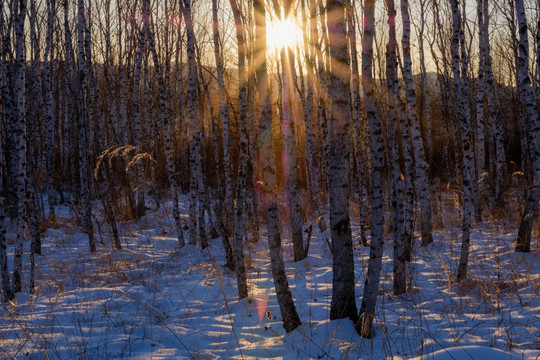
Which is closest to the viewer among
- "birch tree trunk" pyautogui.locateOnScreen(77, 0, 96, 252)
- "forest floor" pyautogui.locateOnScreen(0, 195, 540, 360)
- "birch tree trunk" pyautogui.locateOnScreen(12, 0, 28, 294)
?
"forest floor" pyautogui.locateOnScreen(0, 195, 540, 360)

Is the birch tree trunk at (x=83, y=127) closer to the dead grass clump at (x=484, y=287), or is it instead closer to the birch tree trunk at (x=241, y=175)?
the birch tree trunk at (x=241, y=175)

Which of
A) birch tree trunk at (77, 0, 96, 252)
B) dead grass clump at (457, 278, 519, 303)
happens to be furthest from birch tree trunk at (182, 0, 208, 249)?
dead grass clump at (457, 278, 519, 303)

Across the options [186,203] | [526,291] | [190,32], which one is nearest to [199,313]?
[526,291]

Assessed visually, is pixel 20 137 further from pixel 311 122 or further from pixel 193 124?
pixel 311 122

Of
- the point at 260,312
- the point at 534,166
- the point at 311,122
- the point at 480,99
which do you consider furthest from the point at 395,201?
the point at 480,99

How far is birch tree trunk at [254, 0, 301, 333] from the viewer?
12.4 feet

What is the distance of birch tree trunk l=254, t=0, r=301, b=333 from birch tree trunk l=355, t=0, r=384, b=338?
2.31 ft

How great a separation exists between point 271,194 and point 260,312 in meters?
1.65

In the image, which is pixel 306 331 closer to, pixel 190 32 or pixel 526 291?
pixel 526 291

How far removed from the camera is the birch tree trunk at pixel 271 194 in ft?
12.4

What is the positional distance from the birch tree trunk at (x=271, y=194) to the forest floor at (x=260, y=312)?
0.23 metres

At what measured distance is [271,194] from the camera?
3.88 metres

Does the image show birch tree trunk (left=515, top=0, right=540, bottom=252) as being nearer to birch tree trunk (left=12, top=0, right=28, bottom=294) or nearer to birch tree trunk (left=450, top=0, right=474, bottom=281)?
birch tree trunk (left=450, top=0, right=474, bottom=281)

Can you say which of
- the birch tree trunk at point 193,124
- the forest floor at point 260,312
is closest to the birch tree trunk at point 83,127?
the forest floor at point 260,312
